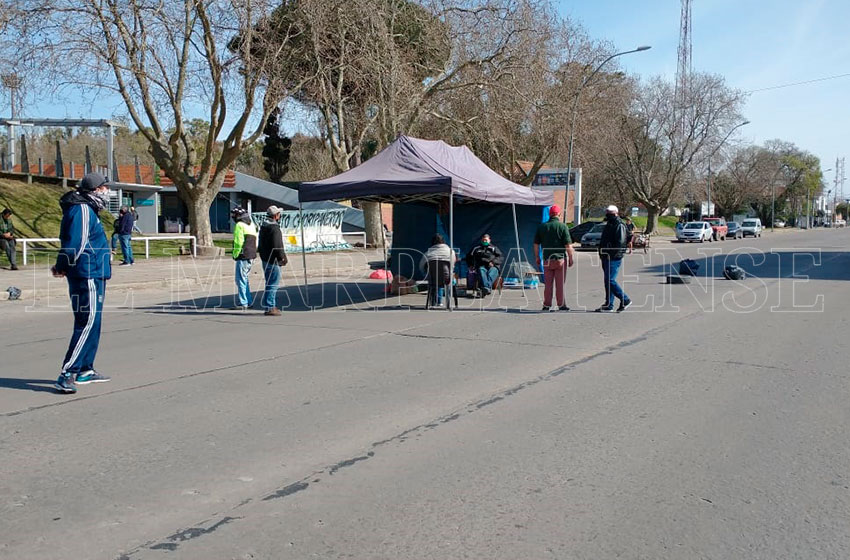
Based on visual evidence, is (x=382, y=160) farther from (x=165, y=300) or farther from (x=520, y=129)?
(x=520, y=129)

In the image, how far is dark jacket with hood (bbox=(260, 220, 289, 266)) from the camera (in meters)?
12.8

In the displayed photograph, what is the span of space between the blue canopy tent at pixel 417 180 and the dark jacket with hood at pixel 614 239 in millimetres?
2603

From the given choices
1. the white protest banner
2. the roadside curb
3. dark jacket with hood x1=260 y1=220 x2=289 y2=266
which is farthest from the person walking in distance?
the white protest banner

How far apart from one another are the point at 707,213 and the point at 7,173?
65101mm

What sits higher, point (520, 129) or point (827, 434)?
point (520, 129)

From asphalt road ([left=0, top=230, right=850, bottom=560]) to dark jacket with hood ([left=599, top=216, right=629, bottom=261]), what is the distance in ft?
6.48

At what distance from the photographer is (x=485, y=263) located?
16.1 metres

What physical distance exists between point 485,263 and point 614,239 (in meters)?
3.99

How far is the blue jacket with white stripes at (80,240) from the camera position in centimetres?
707

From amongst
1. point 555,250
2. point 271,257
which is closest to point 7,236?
point 271,257

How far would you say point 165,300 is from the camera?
52.4ft

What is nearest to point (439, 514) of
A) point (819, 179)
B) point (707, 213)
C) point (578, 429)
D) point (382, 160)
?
point (578, 429)

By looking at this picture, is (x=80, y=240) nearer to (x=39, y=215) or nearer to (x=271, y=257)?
(x=271, y=257)

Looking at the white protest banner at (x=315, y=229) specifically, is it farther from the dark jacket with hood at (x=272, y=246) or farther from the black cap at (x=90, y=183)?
the black cap at (x=90, y=183)
